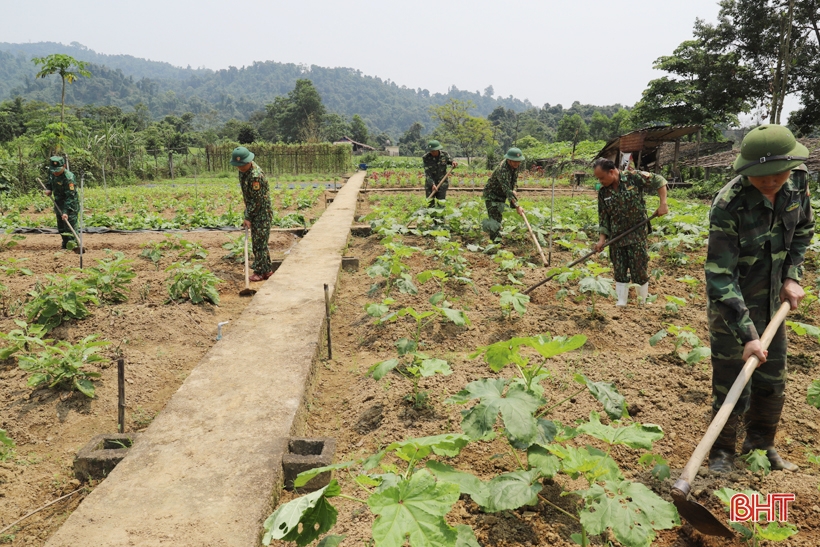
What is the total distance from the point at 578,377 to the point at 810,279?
5652mm

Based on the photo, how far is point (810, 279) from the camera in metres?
6.46

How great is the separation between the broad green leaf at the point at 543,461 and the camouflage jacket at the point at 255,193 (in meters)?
5.61

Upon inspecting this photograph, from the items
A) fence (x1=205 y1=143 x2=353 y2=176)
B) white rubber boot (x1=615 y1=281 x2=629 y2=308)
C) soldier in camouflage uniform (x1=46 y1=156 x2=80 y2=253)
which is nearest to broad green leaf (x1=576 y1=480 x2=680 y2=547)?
white rubber boot (x1=615 y1=281 x2=629 y2=308)

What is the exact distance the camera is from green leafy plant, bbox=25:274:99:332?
4852mm

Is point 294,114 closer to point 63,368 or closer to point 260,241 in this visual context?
point 260,241

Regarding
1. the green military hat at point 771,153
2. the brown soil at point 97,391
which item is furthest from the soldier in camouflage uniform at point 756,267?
the brown soil at point 97,391

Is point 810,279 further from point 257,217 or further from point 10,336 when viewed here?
point 10,336

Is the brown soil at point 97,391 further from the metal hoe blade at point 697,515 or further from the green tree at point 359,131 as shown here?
the green tree at point 359,131

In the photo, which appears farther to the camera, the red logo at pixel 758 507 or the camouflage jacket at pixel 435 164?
the camouflage jacket at pixel 435 164

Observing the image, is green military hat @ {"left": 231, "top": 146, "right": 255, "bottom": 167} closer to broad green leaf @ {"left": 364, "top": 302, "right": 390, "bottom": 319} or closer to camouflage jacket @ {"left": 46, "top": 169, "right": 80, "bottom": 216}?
broad green leaf @ {"left": 364, "top": 302, "right": 390, "bottom": 319}

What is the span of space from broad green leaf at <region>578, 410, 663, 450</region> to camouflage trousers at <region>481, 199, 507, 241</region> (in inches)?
217

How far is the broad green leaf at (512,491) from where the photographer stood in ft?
6.80

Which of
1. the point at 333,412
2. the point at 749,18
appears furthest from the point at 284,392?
the point at 749,18

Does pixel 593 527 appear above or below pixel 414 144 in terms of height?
below
